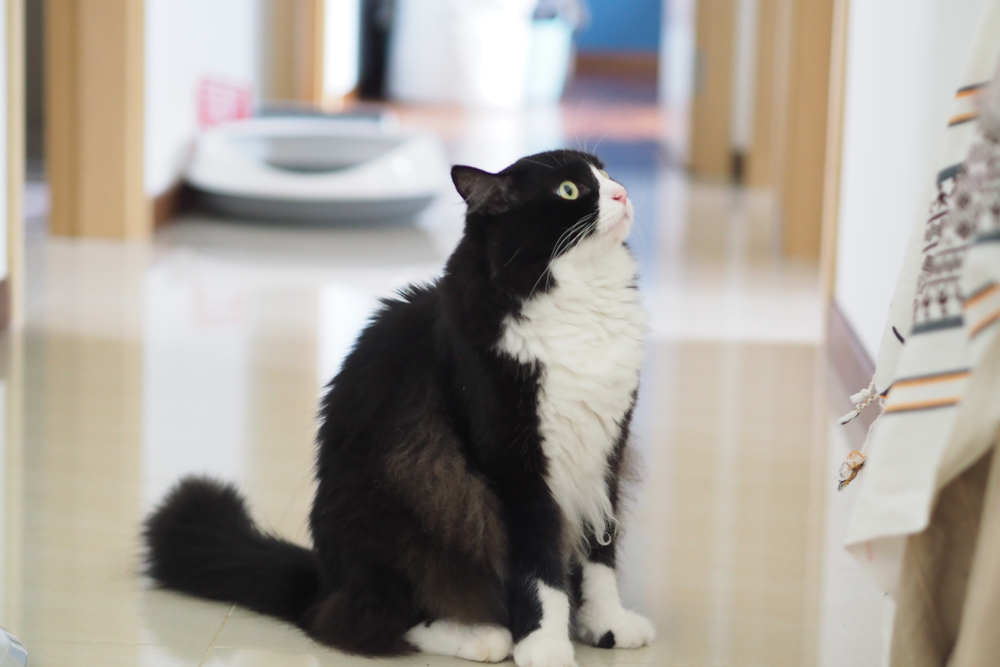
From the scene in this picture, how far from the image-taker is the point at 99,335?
2559 mm

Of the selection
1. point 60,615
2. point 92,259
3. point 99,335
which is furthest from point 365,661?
point 92,259

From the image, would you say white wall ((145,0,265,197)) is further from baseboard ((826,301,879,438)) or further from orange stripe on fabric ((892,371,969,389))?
orange stripe on fabric ((892,371,969,389))

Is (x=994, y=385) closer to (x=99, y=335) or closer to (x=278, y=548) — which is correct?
(x=278, y=548)

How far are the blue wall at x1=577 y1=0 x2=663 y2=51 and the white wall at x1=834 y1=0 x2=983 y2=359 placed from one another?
767 cm

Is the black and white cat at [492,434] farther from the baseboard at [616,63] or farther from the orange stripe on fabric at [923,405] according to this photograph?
the baseboard at [616,63]

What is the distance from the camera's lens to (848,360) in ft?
7.72

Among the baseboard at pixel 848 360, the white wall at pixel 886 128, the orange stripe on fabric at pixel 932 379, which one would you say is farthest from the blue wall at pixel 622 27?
the orange stripe on fabric at pixel 932 379

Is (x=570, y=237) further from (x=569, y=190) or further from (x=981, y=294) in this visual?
(x=981, y=294)

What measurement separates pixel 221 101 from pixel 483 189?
348cm

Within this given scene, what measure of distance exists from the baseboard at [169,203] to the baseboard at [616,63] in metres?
6.56

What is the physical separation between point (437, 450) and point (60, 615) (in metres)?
0.52

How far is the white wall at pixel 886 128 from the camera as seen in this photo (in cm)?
176

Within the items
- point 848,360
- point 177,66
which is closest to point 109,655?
point 848,360

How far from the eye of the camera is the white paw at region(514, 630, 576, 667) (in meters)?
1.17
